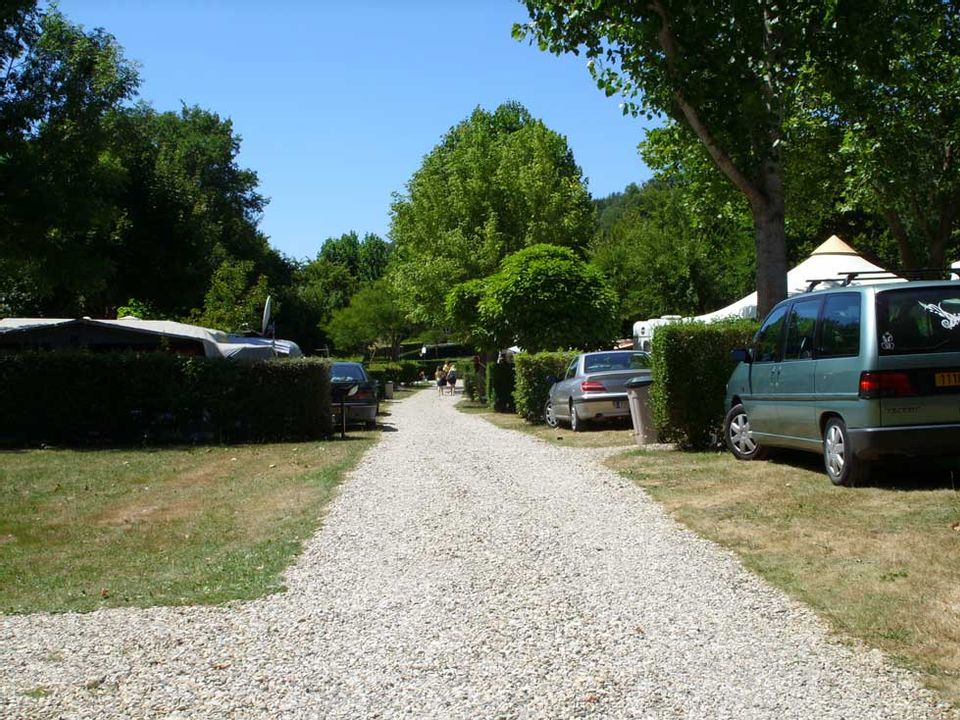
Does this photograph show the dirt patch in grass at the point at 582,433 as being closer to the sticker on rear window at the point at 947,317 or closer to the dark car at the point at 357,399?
the dark car at the point at 357,399

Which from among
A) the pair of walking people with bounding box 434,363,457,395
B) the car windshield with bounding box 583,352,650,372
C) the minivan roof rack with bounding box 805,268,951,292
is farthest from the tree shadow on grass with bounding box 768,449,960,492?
the pair of walking people with bounding box 434,363,457,395

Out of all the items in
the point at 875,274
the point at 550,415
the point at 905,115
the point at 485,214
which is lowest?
the point at 550,415

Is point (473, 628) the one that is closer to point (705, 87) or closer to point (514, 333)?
point (705, 87)

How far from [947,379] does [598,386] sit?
35.3 feet

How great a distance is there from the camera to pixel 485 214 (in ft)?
140

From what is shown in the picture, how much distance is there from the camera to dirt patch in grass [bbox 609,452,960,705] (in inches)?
207

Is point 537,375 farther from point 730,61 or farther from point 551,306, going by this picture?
point 730,61

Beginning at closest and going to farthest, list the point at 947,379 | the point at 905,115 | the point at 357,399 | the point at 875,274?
the point at 947,379 < the point at 875,274 < the point at 905,115 < the point at 357,399

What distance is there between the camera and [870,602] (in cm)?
576

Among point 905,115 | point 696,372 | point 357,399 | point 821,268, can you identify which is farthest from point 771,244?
point 357,399

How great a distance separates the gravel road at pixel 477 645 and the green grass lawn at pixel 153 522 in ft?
1.37

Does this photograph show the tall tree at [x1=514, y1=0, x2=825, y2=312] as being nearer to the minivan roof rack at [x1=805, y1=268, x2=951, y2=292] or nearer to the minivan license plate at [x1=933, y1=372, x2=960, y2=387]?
the minivan roof rack at [x1=805, y1=268, x2=951, y2=292]

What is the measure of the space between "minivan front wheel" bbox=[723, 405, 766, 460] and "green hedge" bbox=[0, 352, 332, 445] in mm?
8954

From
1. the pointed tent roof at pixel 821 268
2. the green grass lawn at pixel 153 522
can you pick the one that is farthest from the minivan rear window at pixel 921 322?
the pointed tent roof at pixel 821 268
